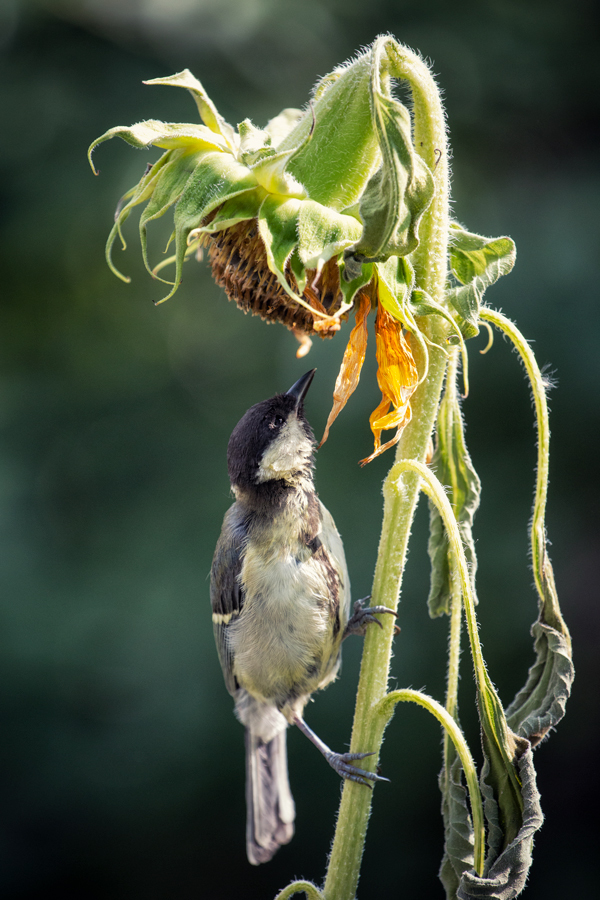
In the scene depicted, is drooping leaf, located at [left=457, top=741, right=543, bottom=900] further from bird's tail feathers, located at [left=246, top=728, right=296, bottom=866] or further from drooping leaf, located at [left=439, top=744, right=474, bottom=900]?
bird's tail feathers, located at [left=246, top=728, right=296, bottom=866]

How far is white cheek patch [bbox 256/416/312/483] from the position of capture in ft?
5.92

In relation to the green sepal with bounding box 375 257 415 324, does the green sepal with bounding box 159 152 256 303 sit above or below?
above

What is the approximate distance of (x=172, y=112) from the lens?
265 cm

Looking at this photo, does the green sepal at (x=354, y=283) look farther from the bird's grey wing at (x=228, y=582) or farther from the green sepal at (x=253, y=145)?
the bird's grey wing at (x=228, y=582)

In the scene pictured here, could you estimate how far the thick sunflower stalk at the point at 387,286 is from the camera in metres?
0.87

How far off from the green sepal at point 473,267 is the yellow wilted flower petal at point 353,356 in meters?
0.12

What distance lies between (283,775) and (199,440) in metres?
1.29

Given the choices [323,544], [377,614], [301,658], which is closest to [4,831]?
[301,658]

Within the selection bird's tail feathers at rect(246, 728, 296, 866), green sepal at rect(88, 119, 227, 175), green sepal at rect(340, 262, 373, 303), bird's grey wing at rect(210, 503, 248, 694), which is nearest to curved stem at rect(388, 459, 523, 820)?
green sepal at rect(340, 262, 373, 303)

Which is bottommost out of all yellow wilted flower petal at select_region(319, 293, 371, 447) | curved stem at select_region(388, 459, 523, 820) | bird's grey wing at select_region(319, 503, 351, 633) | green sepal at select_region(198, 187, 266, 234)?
curved stem at select_region(388, 459, 523, 820)

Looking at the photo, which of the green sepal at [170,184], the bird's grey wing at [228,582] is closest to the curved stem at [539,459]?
the green sepal at [170,184]

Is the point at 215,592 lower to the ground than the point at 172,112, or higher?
lower

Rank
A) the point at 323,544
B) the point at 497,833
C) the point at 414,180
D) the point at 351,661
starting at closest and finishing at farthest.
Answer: the point at 414,180 < the point at 497,833 < the point at 323,544 < the point at 351,661

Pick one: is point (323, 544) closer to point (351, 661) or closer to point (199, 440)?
point (351, 661)
